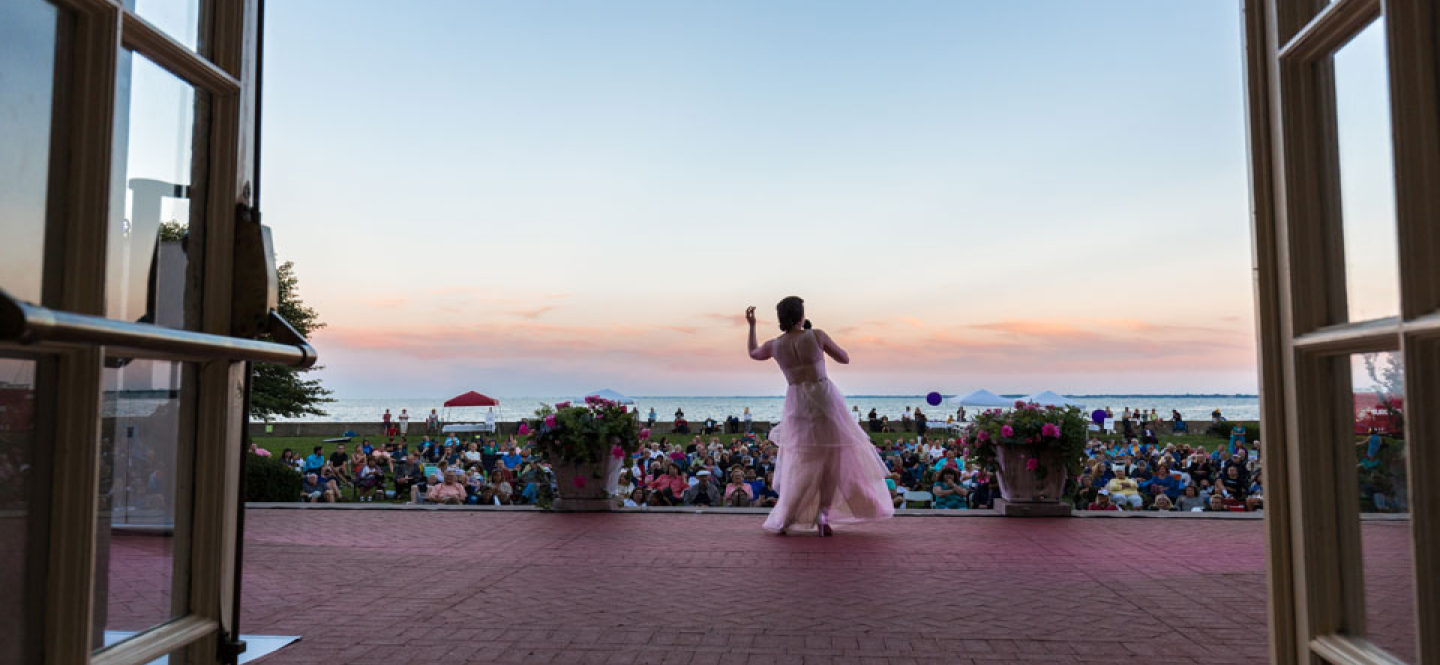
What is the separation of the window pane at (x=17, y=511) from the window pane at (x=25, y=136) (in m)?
0.04

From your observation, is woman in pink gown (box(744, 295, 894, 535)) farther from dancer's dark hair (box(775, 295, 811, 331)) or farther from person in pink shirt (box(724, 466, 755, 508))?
person in pink shirt (box(724, 466, 755, 508))

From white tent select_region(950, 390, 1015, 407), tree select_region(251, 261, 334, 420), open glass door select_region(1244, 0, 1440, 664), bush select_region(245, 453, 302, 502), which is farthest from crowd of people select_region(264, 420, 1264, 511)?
tree select_region(251, 261, 334, 420)

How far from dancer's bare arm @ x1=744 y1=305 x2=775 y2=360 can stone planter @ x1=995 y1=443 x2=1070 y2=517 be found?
8.71ft

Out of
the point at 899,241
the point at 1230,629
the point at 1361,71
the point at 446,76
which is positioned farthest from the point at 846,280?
the point at 1361,71

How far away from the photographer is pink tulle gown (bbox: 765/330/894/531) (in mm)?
8117

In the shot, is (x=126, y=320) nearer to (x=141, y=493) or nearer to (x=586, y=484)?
(x=141, y=493)

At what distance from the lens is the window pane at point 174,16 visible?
57.6 inches

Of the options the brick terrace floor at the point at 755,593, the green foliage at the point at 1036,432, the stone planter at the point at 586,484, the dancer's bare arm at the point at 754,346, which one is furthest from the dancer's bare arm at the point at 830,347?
the stone planter at the point at 586,484

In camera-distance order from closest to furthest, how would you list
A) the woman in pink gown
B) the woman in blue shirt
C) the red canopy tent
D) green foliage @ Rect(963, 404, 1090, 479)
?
1. the woman in pink gown
2. green foliage @ Rect(963, 404, 1090, 479)
3. the woman in blue shirt
4. the red canopy tent

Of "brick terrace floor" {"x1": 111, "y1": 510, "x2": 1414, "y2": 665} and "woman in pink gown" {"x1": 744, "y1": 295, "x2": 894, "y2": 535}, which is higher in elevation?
"woman in pink gown" {"x1": 744, "y1": 295, "x2": 894, "y2": 535}

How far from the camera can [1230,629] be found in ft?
14.9

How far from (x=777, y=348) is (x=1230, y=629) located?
14.8 feet

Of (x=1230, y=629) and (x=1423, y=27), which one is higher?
(x=1423, y=27)

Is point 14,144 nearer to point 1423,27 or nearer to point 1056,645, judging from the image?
point 1423,27
